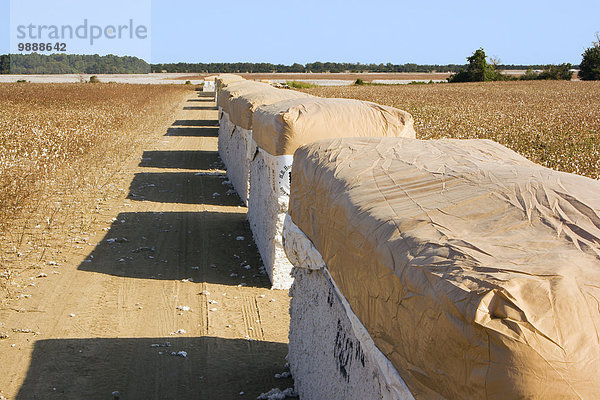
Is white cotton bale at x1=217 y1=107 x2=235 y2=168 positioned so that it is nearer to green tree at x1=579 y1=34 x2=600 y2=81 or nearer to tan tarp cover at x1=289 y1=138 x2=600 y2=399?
tan tarp cover at x1=289 y1=138 x2=600 y2=399

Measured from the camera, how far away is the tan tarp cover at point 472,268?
56.4 inches

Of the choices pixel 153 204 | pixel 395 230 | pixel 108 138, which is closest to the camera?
pixel 395 230

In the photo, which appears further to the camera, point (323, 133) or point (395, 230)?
point (323, 133)

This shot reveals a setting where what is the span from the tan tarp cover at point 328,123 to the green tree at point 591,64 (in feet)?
199

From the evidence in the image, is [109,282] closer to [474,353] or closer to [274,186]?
[274,186]

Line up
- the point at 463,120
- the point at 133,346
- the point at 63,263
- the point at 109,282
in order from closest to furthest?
the point at 133,346
the point at 109,282
the point at 63,263
the point at 463,120

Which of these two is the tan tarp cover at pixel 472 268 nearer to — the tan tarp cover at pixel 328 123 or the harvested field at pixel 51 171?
the tan tarp cover at pixel 328 123

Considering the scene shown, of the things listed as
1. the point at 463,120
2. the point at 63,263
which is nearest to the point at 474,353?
the point at 63,263

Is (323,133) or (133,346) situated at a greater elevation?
(323,133)

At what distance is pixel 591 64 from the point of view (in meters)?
59.5

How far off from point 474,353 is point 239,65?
135 m

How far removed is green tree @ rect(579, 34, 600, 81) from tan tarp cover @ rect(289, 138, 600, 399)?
63.5m

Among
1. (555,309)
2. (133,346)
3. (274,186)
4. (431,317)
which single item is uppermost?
(555,309)

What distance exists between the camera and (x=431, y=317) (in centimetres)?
171
